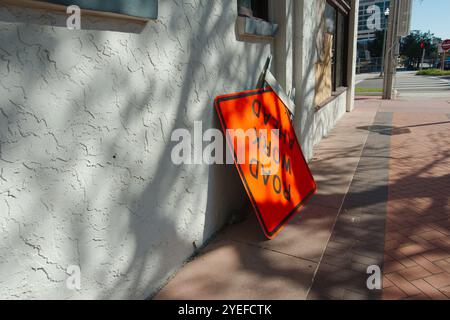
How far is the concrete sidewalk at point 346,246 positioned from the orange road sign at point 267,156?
18cm

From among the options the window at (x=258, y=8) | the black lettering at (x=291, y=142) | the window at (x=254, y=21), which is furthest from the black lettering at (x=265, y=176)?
the window at (x=258, y=8)

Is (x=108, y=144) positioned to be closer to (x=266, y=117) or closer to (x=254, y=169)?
(x=254, y=169)

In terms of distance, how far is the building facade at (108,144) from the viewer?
144 centimetres

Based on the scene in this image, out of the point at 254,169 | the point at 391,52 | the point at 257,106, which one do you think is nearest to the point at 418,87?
the point at 391,52

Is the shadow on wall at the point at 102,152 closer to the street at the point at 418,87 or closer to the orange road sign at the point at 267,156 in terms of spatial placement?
the orange road sign at the point at 267,156

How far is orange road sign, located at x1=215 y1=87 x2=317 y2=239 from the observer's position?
113 inches

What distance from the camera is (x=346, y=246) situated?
9.28 ft

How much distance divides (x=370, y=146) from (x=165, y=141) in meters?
4.89

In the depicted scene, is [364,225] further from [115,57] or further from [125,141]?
[115,57]

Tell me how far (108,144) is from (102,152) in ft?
0.19

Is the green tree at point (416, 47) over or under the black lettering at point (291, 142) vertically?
over

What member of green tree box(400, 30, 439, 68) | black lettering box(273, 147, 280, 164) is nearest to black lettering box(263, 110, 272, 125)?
black lettering box(273, 147, 280, 164)

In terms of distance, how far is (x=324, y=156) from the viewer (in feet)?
18.1

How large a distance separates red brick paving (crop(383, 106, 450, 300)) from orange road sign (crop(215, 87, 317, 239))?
0.92 m
